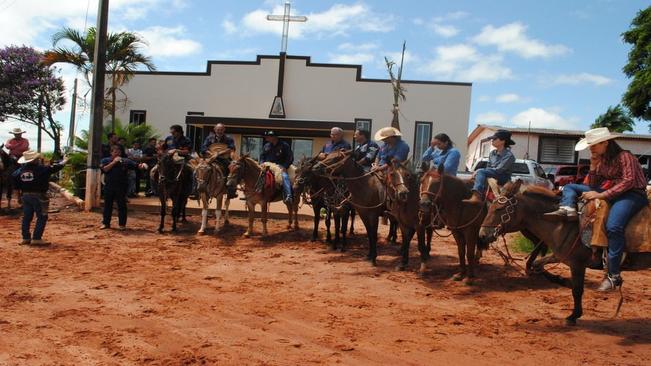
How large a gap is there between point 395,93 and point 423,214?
1680 cm

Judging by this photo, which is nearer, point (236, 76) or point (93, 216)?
point (93, 216)

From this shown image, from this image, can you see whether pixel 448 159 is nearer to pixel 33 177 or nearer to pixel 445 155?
pixel 445 155

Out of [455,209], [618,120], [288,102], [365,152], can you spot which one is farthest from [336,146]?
[618,120]

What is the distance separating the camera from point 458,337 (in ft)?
19.4

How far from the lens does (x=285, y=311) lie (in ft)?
22.2

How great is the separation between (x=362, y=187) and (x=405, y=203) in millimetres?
1156

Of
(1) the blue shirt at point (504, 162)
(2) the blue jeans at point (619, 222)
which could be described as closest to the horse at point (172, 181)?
(1) the blue shirt at point (504, 162)

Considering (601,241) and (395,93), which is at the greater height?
(395,93)

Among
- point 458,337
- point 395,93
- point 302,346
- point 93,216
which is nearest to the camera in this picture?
point 302,346

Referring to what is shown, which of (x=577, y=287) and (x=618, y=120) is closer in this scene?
(x=577, y=287)

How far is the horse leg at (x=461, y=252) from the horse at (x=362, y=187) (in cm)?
170

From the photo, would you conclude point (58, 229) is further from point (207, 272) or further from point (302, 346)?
point (302, 346)

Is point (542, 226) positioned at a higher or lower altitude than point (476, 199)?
lower

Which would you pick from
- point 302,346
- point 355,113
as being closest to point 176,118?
point 355,113
